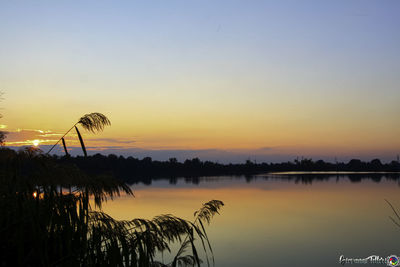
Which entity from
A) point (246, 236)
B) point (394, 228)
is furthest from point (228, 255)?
point (394, 228)

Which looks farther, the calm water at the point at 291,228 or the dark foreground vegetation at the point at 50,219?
the calm water at the point at 291,228

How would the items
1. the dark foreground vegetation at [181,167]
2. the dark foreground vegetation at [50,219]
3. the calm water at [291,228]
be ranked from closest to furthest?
the dark foreground vegetation at [50,219], the calm water at [291,228], the dark foreground vegetation at [181,167]

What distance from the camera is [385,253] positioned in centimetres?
2144

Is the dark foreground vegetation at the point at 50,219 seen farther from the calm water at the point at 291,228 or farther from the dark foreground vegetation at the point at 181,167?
the dark foreground vegetation at the point at 181,167

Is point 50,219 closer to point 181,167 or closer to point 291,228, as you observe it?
point 291,228

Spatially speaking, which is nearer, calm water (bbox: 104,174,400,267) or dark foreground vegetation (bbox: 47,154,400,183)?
calm water (bbox: 104,174,400,267)

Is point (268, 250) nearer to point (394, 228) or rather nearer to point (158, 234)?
point (394, 228)

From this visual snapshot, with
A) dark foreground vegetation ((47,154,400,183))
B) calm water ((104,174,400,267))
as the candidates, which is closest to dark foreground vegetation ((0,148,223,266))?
calm water ((104,174,400,267))

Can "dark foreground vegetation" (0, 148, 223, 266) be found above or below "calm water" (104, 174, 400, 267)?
above

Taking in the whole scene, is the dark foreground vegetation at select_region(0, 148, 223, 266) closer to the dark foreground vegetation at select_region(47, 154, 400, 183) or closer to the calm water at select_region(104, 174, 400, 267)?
the calm water at select_region(104, 174, 400, 267)

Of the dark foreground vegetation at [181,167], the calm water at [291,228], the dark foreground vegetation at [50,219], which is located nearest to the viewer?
the dark foreground vegetation at [50,219]

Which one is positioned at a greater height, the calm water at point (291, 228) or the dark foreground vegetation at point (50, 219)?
the dark foreground vegetation at point (50, 219)

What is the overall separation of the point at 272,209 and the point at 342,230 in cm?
1168

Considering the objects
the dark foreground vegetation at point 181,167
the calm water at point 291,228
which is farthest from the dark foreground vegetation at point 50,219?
the dark foreground vegetation at point 181,167
